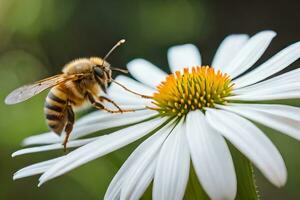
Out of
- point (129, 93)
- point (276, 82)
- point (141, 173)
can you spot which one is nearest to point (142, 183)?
point (141, 173)

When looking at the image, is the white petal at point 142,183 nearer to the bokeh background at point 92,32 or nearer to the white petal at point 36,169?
the white petal at point 36,169

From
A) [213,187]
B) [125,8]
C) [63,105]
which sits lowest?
[213,187]

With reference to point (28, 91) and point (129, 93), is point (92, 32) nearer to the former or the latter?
point (129, 93)

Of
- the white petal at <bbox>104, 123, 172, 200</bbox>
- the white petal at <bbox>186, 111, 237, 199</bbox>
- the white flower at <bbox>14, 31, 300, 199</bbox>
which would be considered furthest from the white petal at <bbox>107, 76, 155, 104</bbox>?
the white petal at <bbox>186, 111, 237, 199</bbox>

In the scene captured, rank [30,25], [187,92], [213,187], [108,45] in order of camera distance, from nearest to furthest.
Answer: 1. [213,187]
2. [187,92]
3. [30,25]
4. [108,45]

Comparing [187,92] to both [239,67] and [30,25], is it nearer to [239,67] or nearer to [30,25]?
[239,67]

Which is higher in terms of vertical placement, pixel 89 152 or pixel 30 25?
pixel 30 25

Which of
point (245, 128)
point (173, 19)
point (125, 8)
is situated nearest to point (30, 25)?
point (125, 8)
